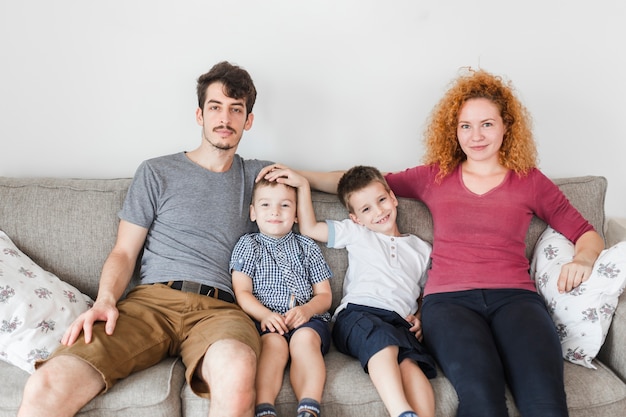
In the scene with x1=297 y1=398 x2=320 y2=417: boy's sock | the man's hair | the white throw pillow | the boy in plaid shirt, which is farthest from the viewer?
the man's hair

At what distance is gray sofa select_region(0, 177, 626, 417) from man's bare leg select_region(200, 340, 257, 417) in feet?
0.25

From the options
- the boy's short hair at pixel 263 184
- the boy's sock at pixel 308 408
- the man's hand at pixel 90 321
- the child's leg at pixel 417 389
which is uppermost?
the boy's short hair at pixel 263 184

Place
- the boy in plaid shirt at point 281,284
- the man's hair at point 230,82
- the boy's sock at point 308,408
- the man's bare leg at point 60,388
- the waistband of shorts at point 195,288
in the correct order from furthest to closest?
the man's hair at point 230,82 < the waistband of shorts at point 195,288 < the boy in plaid shirt at point 281,284 < the boy's sock at point 308,408 < the man's bare leg at point 60,388

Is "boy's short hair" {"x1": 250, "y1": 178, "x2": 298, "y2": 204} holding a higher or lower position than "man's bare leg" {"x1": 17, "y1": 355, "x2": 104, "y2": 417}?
higher

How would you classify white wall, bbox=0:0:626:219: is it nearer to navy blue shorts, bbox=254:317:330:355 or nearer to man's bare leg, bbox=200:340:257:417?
navy blue shorts, bbox=254:317:330:355

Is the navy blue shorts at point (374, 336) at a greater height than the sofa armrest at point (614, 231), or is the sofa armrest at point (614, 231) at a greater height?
the sofa armrest at point (614, 231)

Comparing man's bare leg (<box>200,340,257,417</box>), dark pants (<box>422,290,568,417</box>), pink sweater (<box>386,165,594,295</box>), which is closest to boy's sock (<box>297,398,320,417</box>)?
man's bare leg (<box>200,340,257,417</box>)

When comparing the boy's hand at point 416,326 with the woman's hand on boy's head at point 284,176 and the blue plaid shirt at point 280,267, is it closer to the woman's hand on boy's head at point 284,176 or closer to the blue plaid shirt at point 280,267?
the blue plaid shirt at point 280,267

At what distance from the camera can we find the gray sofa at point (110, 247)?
5.25 feet

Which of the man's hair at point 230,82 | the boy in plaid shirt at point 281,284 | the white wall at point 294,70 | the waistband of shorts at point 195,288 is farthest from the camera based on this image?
the white wall at point 294,70

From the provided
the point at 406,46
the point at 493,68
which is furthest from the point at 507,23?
the point at 406,46

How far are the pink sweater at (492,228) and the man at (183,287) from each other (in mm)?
667

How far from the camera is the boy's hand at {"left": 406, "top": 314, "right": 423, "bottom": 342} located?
6.38 ft

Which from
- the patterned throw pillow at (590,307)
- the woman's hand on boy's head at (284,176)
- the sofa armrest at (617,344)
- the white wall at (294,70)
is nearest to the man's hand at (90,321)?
the woman's hand on boy's head at (284,176)
